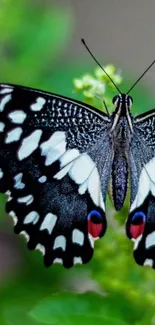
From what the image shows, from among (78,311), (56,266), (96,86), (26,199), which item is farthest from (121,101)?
(56,266)

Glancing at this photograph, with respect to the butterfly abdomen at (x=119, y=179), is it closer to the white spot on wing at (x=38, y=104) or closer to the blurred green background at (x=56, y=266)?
the blurred green background at (x=56, y=266)

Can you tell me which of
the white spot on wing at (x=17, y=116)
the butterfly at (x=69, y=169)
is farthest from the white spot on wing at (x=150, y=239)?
the white spot on wing at (x=17, y=116)

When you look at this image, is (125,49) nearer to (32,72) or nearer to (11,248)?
(11,248)

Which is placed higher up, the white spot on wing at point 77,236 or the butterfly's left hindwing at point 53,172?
the butterfly's left hindwing at point 53,172

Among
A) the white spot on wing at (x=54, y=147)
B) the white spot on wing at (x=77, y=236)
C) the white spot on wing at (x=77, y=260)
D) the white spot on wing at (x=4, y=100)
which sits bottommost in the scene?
the white spot on wing at (x=77, y=260)

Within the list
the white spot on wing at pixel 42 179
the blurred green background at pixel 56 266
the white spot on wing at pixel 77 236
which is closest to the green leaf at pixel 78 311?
the blurred green background at pixel 56 266

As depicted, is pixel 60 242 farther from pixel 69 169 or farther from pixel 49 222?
pixel 69 169

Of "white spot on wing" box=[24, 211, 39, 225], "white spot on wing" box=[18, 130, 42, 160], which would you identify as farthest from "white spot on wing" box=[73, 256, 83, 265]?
"white spot on wing" box=[18, 130, 42, 160]

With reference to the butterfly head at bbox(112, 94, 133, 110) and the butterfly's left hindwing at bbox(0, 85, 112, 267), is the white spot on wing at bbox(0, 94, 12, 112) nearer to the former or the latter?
the butterfly's left hindwing at bbox(0, 85, 112, 267)
